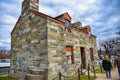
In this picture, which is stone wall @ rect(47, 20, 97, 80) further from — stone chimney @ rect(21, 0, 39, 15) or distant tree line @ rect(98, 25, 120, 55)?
distant tree line @ rect(98, 25, 120, 55)

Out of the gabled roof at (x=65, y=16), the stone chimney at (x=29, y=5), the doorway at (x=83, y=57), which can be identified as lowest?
the doorway at (x=83, y=57)

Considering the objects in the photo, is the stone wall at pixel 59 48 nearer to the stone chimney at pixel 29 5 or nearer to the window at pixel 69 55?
the window at pixel 69 55

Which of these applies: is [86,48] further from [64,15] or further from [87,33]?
[64,15]

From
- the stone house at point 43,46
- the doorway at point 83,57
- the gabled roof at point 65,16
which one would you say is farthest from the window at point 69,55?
the gabled roof at point 65,16

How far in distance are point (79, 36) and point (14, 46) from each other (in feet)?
22.7

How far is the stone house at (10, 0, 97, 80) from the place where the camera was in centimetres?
798

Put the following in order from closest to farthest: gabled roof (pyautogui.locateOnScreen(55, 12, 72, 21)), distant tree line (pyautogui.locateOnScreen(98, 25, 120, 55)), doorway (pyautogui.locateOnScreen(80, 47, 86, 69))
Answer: gabled roof (pyautogui.locateOnScreen(55, 12, 72, 21)), doorway (pyautogui.locateOnScreen(80, 47, 86, 69)), distant tree line (pyautogui.locateOnScreen(98, 25, 120, 55))

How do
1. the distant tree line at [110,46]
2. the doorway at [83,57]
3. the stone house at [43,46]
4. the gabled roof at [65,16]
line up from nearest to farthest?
the stone house at [43,46] < the gabled roof at [65,16] < the doorway at [83,57] < the distant tree line at [110,46]

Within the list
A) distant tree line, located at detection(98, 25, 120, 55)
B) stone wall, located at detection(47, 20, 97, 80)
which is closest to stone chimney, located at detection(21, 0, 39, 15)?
stone wall, located at detection(47, 20, 97, 80)

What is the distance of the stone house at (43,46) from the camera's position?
798 centimetres

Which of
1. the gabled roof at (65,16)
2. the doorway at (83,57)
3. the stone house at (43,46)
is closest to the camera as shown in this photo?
the stone house at (43,46)

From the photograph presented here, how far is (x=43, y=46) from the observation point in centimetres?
809

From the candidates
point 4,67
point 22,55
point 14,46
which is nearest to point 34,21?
point 22,55

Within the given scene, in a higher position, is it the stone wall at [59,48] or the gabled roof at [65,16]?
the gabled roof at [65,16]
